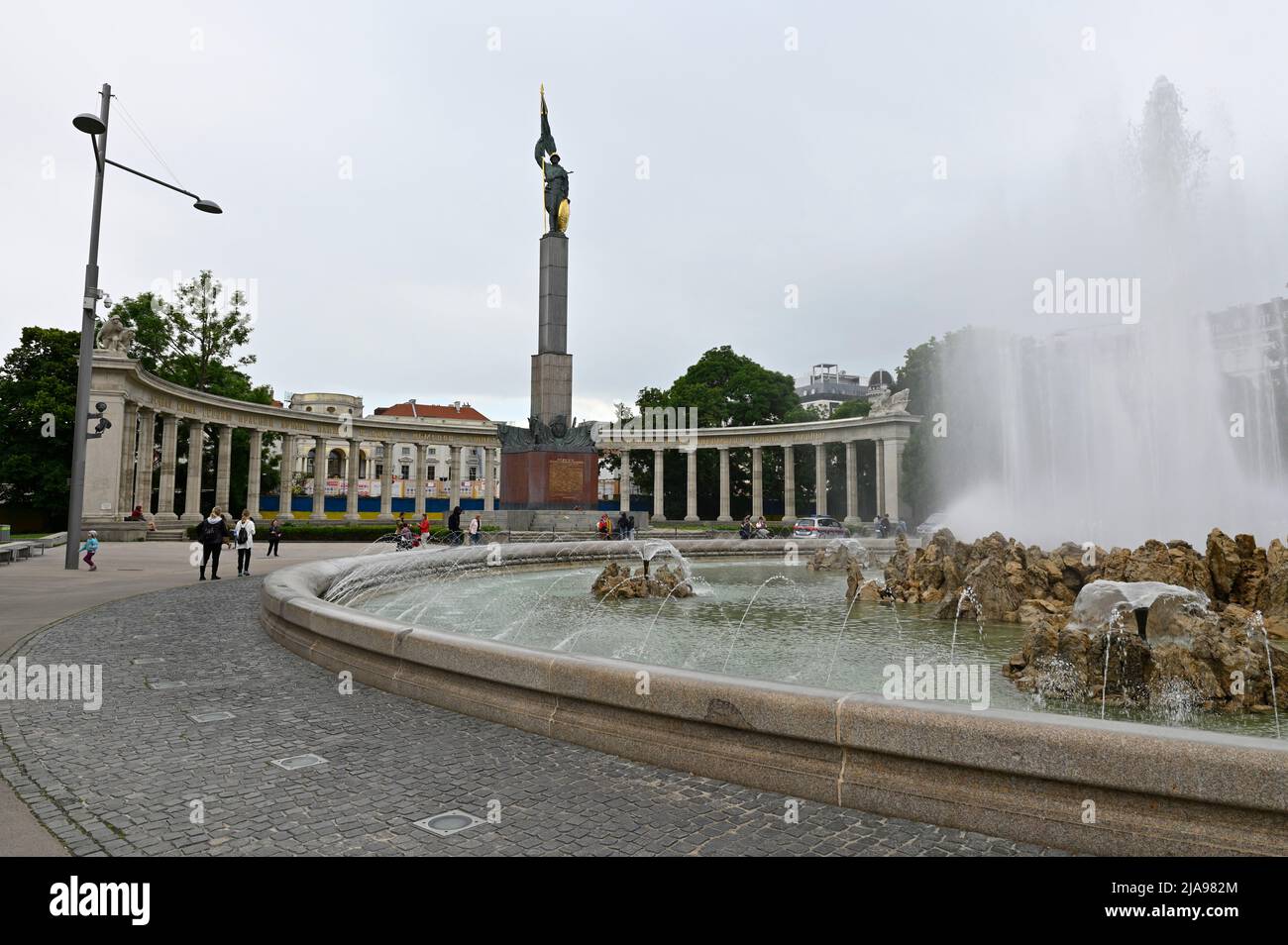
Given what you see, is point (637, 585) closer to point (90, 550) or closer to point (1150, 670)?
point (1150, 670)

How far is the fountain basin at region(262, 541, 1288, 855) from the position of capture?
11.9ft

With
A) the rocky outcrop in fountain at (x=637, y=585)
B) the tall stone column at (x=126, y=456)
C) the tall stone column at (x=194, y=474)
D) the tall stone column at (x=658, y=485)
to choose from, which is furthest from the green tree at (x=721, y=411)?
the rocky outcrop in fountain at (x=637, y=585)

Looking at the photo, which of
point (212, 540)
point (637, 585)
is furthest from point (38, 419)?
point (637, 585)

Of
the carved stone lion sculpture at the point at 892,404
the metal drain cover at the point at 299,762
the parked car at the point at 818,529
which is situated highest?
the carved stone lion sculpture at the point at 892,404

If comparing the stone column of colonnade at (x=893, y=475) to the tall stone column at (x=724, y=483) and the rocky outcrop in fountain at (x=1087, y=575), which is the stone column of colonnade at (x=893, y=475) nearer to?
the tall stone column at (x=724, y=483)

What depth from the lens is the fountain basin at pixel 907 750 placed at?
143 inches

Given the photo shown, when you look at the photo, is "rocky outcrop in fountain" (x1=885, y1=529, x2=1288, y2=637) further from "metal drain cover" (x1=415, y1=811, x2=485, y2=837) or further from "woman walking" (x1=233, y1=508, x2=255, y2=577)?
"woman walking" (x1=233, y1=508, x2=255, y2=577)

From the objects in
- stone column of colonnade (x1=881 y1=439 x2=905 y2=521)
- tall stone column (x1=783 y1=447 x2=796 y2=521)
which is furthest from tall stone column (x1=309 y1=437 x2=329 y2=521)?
stone column of colonnade (x1=881 y1=439 x2=905 y2=521)

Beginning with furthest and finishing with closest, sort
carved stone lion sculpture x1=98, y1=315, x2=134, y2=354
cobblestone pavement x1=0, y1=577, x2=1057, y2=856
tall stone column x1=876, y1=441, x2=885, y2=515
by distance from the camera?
tall stone column x1=876, y1=441, x2=885, y2=515
carved stone lion sculpture x1=98, y1=315, x2=134, y2=354
cobblestone pavement x1=0, y1=577, x2=1057, y2=856

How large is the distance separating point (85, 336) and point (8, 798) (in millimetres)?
19408

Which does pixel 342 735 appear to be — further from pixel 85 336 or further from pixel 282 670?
pixel 85 336

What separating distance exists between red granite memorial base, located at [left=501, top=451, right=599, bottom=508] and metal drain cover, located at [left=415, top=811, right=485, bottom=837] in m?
27.0

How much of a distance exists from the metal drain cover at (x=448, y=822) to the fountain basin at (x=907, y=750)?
1438 mm
